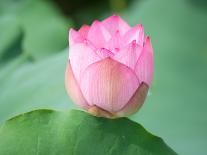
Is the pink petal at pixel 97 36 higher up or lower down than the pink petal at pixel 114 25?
lower down

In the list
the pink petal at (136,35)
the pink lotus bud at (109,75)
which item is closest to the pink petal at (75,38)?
the pink lotus bud at (109,75)

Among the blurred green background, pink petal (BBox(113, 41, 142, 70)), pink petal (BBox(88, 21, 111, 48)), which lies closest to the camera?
pink petal (BBox(113, 41, 142, 70))

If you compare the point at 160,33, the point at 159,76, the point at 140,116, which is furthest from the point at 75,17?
the point at 140,116

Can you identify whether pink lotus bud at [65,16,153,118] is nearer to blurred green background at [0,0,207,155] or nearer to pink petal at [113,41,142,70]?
pink petal at [113,41,142,70]

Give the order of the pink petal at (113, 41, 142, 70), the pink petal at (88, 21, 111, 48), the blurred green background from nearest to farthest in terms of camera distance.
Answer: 1. the pink petal at (113, 41, 142, 70)
2. the pink petal at (88, 21, 111, 48)
3. the blurred green background

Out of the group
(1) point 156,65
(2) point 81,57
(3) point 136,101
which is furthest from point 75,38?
(1) point 156,65

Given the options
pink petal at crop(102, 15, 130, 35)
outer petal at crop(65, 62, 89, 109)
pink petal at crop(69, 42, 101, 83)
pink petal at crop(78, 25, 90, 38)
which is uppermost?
pink petal at crop(102, 15, 130, 35)

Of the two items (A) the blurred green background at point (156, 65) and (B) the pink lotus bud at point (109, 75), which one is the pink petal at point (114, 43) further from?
(A) the blurred green background at point (156, 65)

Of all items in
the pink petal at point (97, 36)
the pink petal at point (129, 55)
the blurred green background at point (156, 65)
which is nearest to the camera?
the pink petal at point (129, 55)

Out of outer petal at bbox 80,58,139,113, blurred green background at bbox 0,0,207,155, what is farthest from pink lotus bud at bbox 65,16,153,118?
blurred green background at bbox 0,0,207,155
